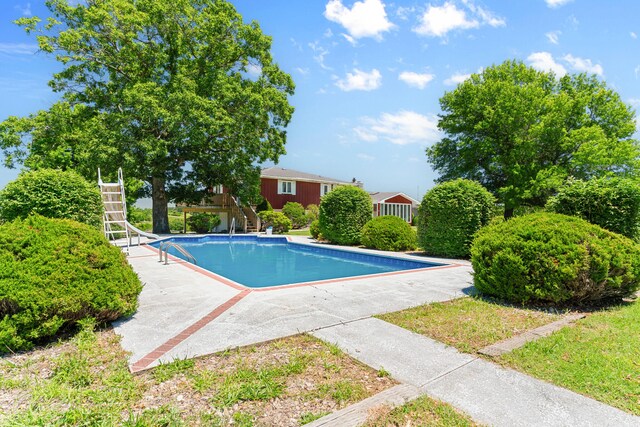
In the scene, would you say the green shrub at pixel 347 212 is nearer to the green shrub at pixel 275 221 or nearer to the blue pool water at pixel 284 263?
the blue pool water at pixel 284 263

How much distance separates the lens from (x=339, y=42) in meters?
13.7

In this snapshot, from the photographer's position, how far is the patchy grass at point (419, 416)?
253 cm

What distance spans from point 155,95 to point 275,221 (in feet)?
33.4

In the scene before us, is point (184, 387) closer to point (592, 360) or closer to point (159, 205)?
point (592, 360)

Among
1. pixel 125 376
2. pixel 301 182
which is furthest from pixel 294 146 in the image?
pixel 125 376

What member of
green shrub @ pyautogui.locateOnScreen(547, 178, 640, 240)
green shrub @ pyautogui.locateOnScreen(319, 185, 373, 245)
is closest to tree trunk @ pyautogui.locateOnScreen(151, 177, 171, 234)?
green shrub @ pyautogui.locateOnScreen(319, 185, 373, 245)

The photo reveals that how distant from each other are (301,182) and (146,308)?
1048 inches

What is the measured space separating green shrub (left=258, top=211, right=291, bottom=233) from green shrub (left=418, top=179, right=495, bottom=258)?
12590 mm

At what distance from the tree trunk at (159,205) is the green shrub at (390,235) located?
46.9 ft

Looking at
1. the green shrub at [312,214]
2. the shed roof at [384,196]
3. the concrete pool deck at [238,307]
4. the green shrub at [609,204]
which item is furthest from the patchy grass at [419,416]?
the shed roof at [384,196]

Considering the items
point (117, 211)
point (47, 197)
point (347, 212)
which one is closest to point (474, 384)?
point (47, 197)

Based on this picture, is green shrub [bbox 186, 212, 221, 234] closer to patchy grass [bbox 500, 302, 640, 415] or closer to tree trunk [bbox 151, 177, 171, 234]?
tree trunk [bbox 151, 177, 171, 234]

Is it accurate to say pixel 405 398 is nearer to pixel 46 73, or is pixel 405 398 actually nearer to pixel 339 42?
pixel 339 42

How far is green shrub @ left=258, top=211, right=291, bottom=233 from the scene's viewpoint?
23578 mm
